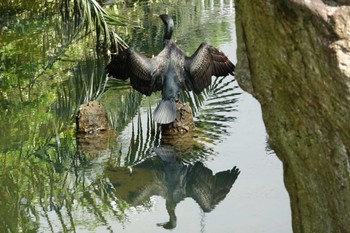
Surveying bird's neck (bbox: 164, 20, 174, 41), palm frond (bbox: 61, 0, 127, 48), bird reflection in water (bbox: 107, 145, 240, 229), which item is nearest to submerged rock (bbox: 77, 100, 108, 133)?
bird reflection in water (bbox: 107, 145, 240, 229)

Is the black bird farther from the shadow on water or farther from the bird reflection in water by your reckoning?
the bird reflection in water

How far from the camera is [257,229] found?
654 centimetres

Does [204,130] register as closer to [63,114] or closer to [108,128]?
[108,128]

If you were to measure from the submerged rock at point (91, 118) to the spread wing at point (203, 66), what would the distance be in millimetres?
930

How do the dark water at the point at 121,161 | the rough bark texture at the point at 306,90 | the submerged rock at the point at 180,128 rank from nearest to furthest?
the rough bark texture at the point at 306,90, the dark water at the point at 121,161, the submerged rock at the point at 180,128

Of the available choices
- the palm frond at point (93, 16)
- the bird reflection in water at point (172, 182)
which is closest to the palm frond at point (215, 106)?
the bird reflection in water at point (172, 182)

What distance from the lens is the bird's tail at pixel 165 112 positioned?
8695mm

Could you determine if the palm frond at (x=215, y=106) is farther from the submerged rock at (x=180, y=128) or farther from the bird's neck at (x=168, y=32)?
the bird's neck at (x=168, y=32)

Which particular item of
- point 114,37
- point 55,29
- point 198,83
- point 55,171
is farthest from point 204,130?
point 55,29

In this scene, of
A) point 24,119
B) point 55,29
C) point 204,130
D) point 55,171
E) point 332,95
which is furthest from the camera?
point 55,29

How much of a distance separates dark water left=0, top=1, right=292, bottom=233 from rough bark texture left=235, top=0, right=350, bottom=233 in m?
2.28

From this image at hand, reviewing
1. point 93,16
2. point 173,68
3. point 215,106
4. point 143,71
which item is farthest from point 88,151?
point 93,16

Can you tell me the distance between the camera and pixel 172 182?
791cm

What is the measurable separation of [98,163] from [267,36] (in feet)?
15.3
